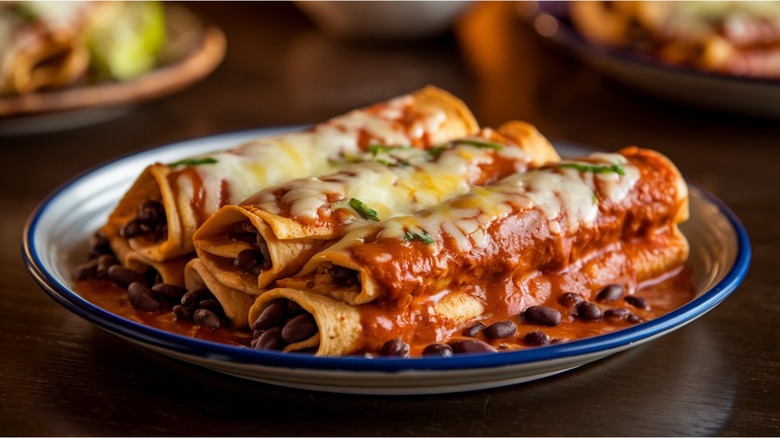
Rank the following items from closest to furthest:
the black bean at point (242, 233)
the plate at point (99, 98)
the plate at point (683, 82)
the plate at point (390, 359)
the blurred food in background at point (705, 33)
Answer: the plate at point (390, 359), the black bean at point (242, 233), the plate at point (99, 98), the plate at point (683, 82), the blurred food in background at point (705, 33)

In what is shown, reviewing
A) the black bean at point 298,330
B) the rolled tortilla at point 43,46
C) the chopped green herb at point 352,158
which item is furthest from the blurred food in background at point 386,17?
the black bean at point 298,330

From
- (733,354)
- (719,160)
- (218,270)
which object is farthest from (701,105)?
(218,270)

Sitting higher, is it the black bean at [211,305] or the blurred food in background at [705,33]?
the blurred food in background at [705,33]

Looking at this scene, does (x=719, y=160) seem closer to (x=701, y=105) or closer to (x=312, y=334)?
(x=701, y=105)

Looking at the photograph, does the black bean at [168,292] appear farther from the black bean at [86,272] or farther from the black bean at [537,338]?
the black bean at [537,338]

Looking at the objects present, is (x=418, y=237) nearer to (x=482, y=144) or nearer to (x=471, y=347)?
(x=471, y=347)

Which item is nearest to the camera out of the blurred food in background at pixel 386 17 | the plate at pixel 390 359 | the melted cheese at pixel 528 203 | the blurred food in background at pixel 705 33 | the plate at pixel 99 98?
the plate at pixel 390 359

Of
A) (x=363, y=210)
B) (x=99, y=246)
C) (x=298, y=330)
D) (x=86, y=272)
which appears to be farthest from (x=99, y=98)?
(x=298, y=330)
